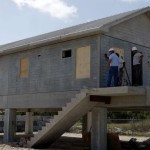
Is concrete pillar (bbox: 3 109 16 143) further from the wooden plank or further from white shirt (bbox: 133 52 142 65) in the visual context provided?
white shirt (bbox: 133 52 142 65)

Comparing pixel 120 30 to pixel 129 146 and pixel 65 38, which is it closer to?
pixel 65 38

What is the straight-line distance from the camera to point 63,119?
1582 cm

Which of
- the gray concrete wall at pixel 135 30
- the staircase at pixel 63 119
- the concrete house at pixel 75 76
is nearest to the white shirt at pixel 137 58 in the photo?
the concrete house at pixel 75 76

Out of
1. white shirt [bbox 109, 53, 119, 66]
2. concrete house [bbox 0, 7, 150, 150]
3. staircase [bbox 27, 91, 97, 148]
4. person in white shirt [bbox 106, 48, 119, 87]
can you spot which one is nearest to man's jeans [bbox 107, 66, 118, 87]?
person in white shirt [bbox 106, 48, 119, 87]

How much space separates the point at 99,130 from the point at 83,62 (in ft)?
10.4

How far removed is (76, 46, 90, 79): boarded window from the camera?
16.7m

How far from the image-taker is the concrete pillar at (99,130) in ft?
52.4

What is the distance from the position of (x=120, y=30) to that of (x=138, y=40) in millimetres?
1381

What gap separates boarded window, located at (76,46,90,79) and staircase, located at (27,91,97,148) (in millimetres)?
1577

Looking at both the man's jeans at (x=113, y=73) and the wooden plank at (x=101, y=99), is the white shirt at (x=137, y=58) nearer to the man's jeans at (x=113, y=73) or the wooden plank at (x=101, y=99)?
the man's jeans at (x=113, y=73)

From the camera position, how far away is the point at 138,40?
727 inches

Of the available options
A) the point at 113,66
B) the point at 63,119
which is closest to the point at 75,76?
the point at 63,119

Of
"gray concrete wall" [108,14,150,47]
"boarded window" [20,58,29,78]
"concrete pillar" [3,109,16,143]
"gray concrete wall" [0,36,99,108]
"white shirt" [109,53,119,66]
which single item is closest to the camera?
"white shirt" [109,53,119,66]

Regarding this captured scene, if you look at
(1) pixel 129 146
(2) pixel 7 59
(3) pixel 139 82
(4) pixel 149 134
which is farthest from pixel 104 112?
(4) pixel 149 134
